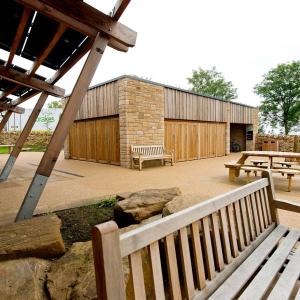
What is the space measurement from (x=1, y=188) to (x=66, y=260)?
484 cm

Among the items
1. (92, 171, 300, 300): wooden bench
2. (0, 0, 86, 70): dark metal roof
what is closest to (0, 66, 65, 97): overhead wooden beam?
(0, 0, 86, 70): dark metal roof

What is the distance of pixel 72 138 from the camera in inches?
484

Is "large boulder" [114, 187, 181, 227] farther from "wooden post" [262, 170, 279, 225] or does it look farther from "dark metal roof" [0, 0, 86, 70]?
"dark metal roof" [0, 0, 86, 70]

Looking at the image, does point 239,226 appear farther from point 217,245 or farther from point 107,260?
point 107,260

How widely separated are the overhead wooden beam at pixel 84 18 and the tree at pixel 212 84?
3179cm

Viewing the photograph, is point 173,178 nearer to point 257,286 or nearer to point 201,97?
point 257,286

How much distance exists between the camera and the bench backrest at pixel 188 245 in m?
0.83

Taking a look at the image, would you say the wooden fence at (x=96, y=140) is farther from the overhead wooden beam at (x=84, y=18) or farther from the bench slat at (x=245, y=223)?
the bench slat at (x=245, y=223)

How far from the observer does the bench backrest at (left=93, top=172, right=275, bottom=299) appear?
2.73 ft

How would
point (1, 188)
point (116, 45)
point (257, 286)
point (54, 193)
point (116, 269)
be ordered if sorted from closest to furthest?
1. point (116, 269)
2. point (257, 286)
3. point (116, 45)
4. point (54, 193)
5. point (1, 188)

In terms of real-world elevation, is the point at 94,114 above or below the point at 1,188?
above

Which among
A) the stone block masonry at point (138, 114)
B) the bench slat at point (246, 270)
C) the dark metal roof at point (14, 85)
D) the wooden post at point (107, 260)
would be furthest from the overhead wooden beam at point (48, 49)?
the stone block masonry at point (138, 114)

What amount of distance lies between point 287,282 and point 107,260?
1.23m

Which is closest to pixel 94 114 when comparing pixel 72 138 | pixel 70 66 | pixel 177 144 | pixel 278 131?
pixel 72 138
